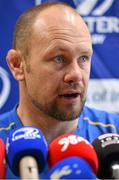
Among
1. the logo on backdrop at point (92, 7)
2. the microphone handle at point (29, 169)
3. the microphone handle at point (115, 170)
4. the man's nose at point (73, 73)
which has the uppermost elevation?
the logo on backdrop at point (92, 7)

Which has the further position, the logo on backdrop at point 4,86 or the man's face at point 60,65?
the logo on backdrop at point 4,86

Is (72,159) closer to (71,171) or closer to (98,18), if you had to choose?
(71,171)

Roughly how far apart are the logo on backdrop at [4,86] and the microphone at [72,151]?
1402 mm

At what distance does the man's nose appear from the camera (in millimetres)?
1112

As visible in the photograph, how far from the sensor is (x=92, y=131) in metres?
1.32

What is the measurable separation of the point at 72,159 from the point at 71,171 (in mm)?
41

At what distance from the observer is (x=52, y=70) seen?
1.16 meters

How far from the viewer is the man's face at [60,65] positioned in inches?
44.6

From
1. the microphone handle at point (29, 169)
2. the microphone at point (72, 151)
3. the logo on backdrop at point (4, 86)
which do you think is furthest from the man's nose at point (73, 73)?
the logo on backdrop at point (4, 86)

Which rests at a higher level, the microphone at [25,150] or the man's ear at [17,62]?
the man's ear at [17,62]

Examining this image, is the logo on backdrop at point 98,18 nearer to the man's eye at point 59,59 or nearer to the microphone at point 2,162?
the man's eye at point 59,59

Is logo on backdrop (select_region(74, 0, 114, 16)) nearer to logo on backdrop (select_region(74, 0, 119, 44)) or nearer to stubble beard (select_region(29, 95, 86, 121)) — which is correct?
logo on backdrop (select_region(74, 0, 119, 44))

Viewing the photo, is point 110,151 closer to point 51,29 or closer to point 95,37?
point 51,29

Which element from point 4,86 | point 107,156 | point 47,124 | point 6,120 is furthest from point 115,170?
point 4,86
